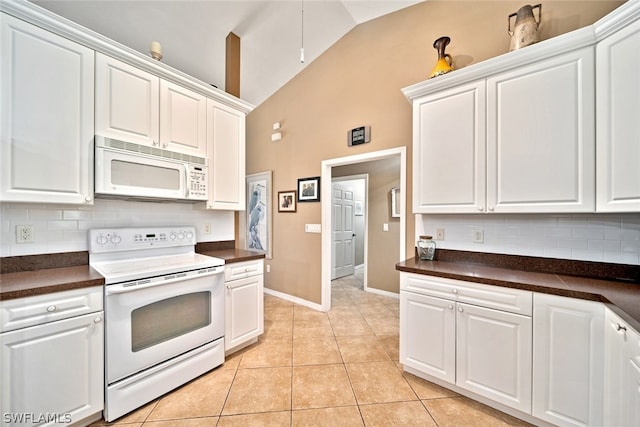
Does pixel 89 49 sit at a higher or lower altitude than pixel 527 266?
higher

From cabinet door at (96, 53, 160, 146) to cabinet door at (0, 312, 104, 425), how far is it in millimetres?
1274

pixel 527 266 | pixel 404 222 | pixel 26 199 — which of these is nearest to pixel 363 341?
pixel 404 222

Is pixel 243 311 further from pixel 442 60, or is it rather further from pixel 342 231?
pixel 342 231

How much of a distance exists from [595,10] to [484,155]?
4.11 feet

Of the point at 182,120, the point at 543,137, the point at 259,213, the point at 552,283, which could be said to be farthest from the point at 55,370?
the point at 543,137

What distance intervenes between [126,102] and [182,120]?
1.33 feet

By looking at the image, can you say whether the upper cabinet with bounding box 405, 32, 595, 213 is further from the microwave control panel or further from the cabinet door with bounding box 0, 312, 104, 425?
the cabinet door with bounding box 0, 312, 104, 425

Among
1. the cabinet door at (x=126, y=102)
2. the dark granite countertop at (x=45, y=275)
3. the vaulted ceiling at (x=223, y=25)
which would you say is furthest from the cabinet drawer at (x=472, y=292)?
the vaulted ceiling at (x=223, y=25)

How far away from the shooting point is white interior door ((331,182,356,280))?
4977 mm

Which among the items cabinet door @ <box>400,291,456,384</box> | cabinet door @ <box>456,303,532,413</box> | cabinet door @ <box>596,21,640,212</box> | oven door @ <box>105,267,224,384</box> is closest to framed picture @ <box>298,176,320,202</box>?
oven door @ <box>105,267,224,384</box>

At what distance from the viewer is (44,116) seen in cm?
150

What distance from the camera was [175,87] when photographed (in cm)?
212

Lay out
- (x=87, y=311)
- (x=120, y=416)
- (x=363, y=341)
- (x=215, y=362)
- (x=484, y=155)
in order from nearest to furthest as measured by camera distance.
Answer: (x=87, y=311)
(x=120, y=416)
(x=484, y=155)
(x=215, y=362)
(x=363, y=341)

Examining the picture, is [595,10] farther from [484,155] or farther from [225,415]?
[225,415]
